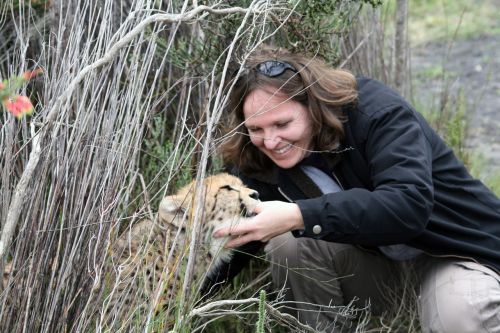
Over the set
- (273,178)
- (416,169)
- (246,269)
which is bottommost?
(246,269)

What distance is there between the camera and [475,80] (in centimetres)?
620

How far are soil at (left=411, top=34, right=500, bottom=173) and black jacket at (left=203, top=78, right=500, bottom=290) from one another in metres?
1.82

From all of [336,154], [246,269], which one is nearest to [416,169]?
[336,154]

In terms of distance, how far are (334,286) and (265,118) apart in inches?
29.9

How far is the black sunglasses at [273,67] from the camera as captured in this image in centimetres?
291

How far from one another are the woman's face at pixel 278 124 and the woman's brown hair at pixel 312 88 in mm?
26

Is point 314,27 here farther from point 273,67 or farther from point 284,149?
point 284,149

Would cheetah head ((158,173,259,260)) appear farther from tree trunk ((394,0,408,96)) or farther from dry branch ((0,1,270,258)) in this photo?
tree trunk ((394,0,408,96))

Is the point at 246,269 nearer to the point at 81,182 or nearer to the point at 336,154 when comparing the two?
the point at 336,154

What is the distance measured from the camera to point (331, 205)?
105 inches

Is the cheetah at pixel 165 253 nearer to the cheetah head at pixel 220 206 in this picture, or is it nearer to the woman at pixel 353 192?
the cheetah head at pixel 220 206

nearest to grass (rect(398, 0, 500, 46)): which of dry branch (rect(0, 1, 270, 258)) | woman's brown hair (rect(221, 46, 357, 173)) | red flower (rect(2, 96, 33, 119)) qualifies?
woman's brown hair (rect(221, 46, 357, 173))

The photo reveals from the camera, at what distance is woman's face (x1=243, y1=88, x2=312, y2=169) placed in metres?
2.88

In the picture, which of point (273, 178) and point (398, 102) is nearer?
point (398, 102)
